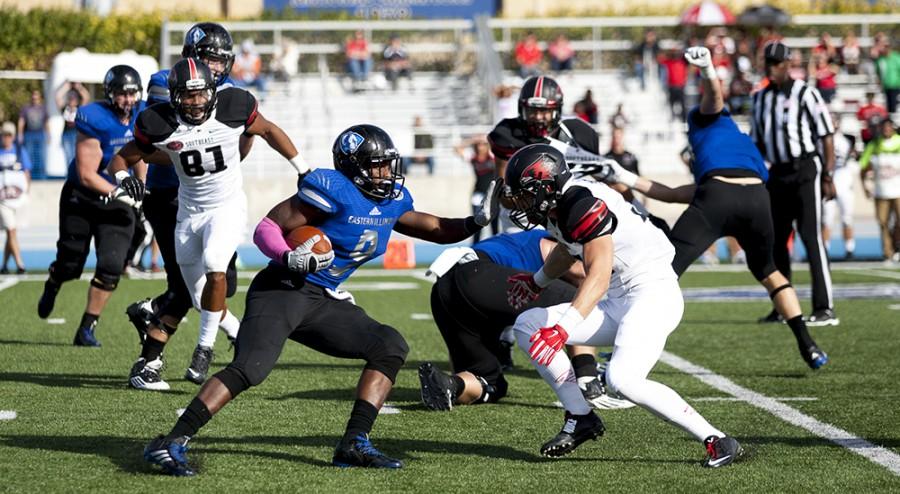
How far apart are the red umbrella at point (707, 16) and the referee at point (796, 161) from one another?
16.5m

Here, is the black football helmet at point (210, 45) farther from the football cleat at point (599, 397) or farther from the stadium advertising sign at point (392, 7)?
the stadium advertising sign at point (392, 7)

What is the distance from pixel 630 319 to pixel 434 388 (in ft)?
3.99

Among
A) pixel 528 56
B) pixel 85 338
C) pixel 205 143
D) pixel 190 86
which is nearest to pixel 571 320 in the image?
pixel 190 86

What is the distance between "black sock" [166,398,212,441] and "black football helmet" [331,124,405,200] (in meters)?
1.04

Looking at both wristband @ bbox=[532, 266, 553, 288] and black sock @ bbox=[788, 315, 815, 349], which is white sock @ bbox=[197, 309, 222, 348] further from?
black sock @ bbox=[788, 315, 815, 349]

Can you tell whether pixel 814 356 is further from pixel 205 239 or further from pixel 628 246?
pixel 205 239

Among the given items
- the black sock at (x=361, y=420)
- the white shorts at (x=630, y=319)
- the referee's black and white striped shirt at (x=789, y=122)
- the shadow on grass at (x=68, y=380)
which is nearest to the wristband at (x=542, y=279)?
Result: the white shorts at (x=630, y=319)

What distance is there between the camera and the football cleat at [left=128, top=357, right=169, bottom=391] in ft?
22.2

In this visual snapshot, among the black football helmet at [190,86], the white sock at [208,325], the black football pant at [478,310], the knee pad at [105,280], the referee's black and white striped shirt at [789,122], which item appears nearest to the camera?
the black football helmet at [190,86]

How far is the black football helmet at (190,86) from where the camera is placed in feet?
19.9

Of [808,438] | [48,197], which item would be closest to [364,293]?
[808,438]

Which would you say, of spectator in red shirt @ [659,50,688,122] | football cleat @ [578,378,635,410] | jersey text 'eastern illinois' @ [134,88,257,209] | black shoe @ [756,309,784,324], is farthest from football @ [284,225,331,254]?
spectator in red shirt @ [659,50,688,122]

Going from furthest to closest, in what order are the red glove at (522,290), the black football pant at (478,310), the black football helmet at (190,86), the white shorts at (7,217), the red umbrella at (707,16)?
1. the red umbrella at (707,16)
2. the white shorts at (7,217)
3. the black football pant at (478,310)
4. the black football helmet at (190,86)
5. the red glove at (522,290)

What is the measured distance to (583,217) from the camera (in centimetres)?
488
